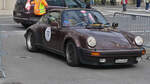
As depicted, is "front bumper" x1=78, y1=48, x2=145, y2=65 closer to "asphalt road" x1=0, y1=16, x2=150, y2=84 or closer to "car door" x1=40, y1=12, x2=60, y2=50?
"asphalt road" x1=0, y1=16, x2=150, y2=84

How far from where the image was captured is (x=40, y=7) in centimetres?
1855

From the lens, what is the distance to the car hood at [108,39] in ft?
30.4

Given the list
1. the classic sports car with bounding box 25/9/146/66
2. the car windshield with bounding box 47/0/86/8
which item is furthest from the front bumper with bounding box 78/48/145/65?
the car windshield with bounding box 47/0/86/8

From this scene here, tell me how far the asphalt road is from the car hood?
57cm

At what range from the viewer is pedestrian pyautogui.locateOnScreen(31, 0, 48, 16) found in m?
18.3

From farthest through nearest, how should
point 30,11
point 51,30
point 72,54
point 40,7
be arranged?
point 30,11 → point 40,7 → point 51,30 → point 72,54

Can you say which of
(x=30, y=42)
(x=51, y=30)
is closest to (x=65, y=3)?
(x=30, y=42)

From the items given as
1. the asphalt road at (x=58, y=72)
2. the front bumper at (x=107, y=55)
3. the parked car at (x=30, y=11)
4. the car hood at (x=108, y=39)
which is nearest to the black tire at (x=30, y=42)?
the asphalt road at (x=58, y=72)

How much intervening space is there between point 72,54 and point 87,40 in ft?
2.02

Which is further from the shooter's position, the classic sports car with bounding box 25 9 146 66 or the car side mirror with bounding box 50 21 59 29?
the car side mirror with bounding box 50 21 59 29

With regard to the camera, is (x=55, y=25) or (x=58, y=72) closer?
(x=58, y=72)

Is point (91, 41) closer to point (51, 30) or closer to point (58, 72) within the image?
point (58, 72)

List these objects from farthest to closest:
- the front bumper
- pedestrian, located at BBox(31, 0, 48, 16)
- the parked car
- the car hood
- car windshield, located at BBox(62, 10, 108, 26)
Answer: the parked car, pedestrian, located at BBox(31, 0, 48, 16), car windshield, located at BBox(62, 10, 108, 26), the car hood, the front bumper

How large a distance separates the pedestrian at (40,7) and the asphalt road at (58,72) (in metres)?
6.92
